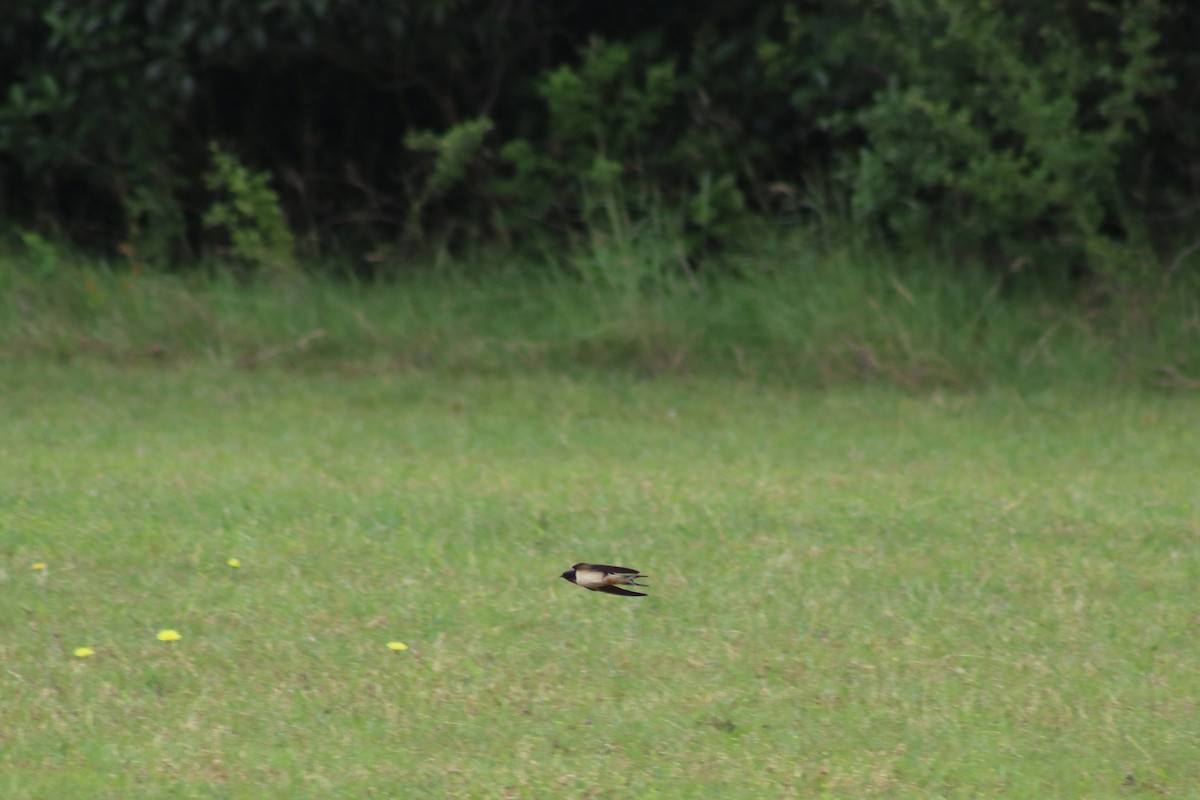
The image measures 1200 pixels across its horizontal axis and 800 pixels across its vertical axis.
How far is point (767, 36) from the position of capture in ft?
39.5

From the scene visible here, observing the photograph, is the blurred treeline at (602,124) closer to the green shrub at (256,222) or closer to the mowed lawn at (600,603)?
the green shrub at (256,222)

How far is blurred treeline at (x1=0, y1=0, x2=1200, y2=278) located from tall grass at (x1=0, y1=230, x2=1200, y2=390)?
436 millimetres

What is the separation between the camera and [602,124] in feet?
39.7

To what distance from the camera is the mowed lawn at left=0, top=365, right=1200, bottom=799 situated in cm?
394

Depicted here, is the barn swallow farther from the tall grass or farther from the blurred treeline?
the blurred treeline

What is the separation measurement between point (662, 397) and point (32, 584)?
441cm

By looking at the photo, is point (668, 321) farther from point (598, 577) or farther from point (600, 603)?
point (598, 577)

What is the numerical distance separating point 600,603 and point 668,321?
4.91 meters

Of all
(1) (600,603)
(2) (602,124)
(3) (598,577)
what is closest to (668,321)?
(2) (602,124)

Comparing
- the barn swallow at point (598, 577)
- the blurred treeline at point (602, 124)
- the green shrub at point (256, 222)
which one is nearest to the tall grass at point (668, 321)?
the green shrub at point (256, 222)

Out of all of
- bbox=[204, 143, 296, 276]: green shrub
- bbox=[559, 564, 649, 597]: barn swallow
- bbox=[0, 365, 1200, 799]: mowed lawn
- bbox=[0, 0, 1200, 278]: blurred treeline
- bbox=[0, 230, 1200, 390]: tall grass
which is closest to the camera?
bbox=[0, 365, 1200, 799]: mowed lawn

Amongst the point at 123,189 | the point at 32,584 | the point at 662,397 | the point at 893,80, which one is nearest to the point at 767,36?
the point at 893,80

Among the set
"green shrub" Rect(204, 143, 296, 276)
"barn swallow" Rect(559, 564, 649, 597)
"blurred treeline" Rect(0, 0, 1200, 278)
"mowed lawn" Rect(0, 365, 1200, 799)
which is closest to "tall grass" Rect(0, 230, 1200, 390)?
"green shrub" Rect(204, 143, 296, 276)

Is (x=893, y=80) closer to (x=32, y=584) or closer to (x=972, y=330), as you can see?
(x=972, y=330)
